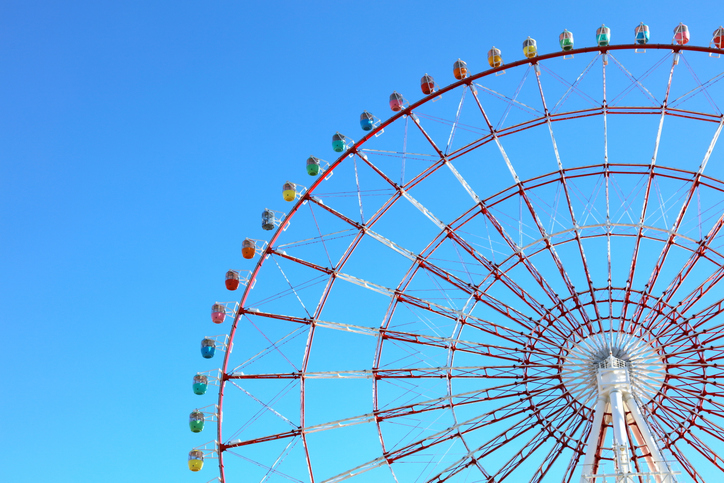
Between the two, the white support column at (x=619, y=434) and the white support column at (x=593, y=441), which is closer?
the white support column at (x=619, y=434)

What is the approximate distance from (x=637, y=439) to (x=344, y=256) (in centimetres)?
1106

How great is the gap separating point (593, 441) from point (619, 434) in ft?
3.24

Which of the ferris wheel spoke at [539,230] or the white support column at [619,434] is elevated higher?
the ferris wheel spoke at [539,230]

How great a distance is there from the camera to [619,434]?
26594 mm

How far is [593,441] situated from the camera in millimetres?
27312

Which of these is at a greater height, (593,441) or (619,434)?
(593,441)

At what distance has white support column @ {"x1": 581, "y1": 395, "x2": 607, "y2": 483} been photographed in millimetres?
26509

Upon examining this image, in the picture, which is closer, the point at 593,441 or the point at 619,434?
the point at 619,434

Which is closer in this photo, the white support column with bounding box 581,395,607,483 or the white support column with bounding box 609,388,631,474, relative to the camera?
the white support column with bounding box 609,388,631,474

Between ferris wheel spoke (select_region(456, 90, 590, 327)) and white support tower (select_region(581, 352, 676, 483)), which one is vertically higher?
ferris wheel spoke (select_region(456, 90, 590, 327))

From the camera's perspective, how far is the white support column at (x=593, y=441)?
87.0 feet

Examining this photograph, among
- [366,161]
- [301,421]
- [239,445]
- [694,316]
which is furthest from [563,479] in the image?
[366,161]

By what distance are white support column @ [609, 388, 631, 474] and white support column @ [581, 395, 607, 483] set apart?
1.46ft

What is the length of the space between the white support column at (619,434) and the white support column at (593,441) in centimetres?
45
